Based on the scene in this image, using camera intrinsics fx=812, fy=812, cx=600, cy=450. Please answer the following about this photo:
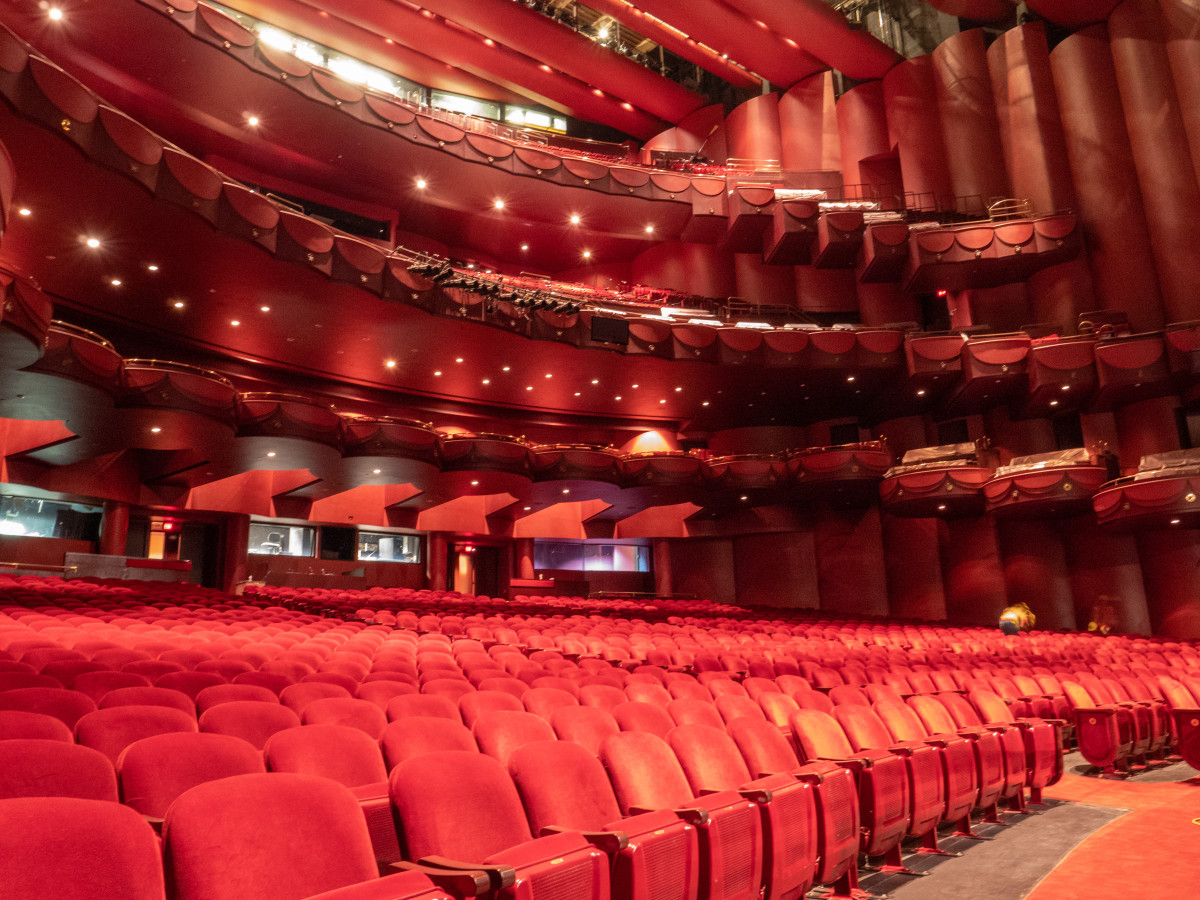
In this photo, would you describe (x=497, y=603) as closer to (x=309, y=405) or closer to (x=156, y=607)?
(x=309, y=405)

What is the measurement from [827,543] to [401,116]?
38.5 ft

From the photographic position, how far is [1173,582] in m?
13.2

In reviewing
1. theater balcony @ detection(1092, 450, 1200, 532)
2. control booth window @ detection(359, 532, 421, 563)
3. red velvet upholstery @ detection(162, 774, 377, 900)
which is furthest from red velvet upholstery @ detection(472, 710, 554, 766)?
control booth window @ detection(359, 532, 421, 563)

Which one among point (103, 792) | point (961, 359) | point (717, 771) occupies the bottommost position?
point (717, 771)

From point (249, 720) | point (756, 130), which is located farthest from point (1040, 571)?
point (249, 720)

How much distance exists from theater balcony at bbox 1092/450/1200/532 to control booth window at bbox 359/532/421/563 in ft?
40.6

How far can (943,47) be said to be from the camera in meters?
17.0

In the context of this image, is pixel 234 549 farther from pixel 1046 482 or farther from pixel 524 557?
pixel 1046 482

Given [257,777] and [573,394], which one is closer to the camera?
[257,777]

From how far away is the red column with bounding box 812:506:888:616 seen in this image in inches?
643

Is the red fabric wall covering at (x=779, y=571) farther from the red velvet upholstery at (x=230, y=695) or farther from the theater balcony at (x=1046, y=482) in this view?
the red velvet upholstery at (x=230, y=695)

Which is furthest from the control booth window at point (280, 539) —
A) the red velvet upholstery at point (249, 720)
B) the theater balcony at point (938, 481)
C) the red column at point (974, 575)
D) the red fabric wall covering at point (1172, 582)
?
the red fabric wall covering at point (1172, 582)

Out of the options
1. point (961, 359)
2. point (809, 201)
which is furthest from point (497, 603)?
point (809, 201)

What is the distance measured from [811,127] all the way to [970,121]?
376cm
